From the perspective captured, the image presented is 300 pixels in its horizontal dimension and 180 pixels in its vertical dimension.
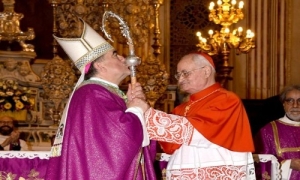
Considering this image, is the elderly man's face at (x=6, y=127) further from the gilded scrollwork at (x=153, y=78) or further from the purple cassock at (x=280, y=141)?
the purple cassock at (x=280, y=141)

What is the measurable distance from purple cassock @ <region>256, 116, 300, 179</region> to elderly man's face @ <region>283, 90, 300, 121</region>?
94 mm

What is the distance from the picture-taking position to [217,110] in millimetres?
5301

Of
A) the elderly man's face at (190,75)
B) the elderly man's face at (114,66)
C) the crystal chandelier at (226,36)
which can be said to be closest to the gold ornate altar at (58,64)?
the crystal chandelier at (226,36)

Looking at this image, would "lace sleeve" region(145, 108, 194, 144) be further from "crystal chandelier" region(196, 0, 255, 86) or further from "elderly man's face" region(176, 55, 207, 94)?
"crystal chandelier" region(196, 0, 255, 86)

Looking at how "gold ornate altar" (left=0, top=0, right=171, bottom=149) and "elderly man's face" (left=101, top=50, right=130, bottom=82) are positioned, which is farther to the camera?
"gold ornate altar" (left=0, top=0, right=171, bottom=149)

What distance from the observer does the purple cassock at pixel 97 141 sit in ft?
16.0

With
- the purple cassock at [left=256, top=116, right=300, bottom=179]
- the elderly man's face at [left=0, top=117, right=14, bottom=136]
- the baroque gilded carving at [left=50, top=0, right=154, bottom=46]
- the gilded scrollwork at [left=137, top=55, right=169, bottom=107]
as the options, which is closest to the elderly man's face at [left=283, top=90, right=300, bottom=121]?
the purple cassock at [left=256, top=116, right=300, bottom=179]

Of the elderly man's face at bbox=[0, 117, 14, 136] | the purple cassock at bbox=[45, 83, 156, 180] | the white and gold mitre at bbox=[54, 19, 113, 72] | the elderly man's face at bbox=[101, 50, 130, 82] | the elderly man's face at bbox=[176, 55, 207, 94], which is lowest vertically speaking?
the elderly man's face at bbox=[0, 117, 14, 136]

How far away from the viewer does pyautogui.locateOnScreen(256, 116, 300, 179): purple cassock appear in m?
7.44

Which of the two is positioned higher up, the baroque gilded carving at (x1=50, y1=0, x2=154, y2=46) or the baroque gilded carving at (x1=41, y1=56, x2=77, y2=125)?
the baroque gilded carving at (x1=50, y1=0, x2=154, y2=46)

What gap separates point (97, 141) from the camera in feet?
16.0

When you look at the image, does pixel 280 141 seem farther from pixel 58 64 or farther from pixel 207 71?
pixel 58 64

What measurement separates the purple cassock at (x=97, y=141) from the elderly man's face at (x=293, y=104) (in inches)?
114

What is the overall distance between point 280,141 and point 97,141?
2963 millimetres
